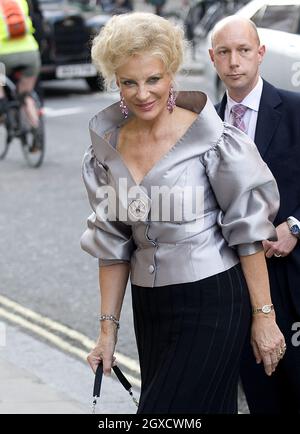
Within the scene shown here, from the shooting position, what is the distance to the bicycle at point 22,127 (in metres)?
11.5

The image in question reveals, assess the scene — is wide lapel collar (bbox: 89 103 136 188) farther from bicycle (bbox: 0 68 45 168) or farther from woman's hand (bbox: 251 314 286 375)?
bicycle (bbox: 0 68 45 168)

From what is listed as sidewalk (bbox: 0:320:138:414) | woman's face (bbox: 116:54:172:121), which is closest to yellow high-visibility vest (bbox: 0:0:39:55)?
sidewalk (bbox: 0:320:138:414)

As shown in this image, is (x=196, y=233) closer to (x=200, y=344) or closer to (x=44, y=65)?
(x=200, y=344)

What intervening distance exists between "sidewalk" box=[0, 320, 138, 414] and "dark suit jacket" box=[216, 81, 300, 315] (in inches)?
58.9

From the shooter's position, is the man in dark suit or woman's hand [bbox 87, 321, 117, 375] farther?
the man in dark suit

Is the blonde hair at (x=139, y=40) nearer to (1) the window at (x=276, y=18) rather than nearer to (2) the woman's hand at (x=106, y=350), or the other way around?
(2) the woman's hand at (x=106, y=350)

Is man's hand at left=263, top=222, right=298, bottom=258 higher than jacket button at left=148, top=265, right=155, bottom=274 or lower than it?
lower

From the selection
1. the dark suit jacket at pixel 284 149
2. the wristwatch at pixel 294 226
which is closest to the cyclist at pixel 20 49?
the dark suit jacket at pixel 284 149

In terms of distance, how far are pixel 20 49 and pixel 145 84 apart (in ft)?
25.9

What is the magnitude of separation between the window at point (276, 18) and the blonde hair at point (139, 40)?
447cm

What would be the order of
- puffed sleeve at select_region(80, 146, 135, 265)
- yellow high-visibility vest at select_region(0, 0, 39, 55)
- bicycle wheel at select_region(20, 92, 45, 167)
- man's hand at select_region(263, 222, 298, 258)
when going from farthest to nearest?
bicycle wheel at select_region(20, 92, 45, 167) < yellow high-visibility vest at select_region(0, 0, 39, 55) < man's hand at select_region(263, 222, 298, 258) < puffed sleeve at select_region(80, 146, 135, 265)

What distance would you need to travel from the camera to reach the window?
7777mm

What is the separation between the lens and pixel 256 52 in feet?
12.8

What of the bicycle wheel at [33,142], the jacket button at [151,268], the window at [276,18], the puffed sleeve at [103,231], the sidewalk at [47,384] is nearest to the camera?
the jacket button at [151,268]
